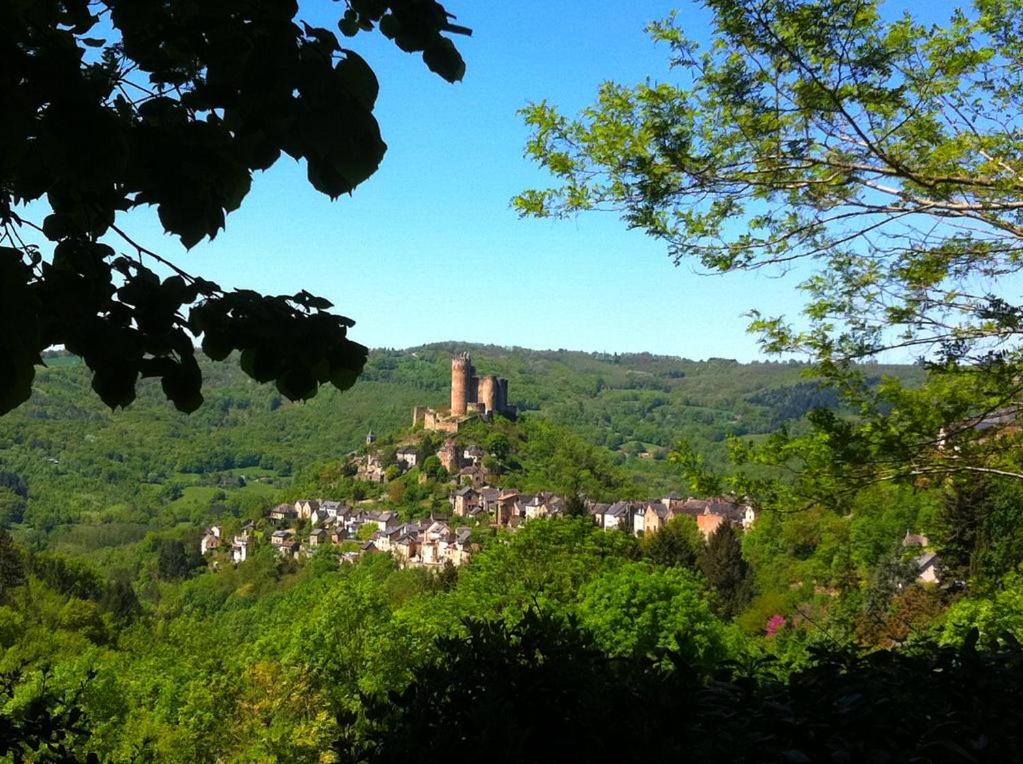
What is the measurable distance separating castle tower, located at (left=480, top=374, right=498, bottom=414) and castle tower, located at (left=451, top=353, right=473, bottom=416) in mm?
1883

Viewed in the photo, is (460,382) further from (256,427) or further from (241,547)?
(256,427)

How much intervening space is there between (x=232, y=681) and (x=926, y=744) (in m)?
12.7

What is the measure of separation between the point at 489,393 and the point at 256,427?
6797 centimetres

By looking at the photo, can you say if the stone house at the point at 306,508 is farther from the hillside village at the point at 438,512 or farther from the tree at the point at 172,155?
the tree at the point at 172,155

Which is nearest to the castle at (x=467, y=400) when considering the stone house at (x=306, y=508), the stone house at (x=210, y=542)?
the stone house at (x=306, y=508)

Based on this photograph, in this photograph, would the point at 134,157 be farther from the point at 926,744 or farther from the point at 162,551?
the point at 162,551

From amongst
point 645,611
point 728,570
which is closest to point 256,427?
point 728,570

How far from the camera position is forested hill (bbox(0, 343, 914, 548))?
101312 millimetres

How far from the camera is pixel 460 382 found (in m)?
82.7

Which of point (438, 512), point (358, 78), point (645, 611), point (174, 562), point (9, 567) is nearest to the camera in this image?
point (358, 78)

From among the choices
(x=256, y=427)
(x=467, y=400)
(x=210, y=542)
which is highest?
(x=467, y=400)

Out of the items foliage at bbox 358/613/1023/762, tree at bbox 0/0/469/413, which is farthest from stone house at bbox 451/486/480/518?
tree at bbox 0/0/469/413

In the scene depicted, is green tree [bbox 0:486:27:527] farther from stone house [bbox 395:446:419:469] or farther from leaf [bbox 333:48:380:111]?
leaf [bbox 333:48:380:111]

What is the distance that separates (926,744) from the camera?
1728 mm
